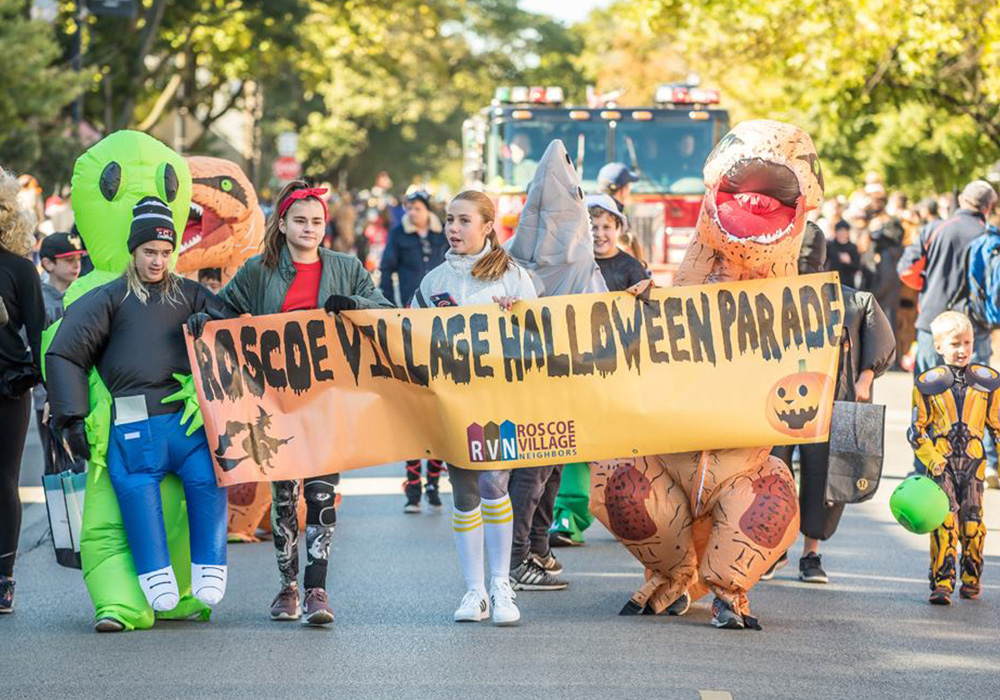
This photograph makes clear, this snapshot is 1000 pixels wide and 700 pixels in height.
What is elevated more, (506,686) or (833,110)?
(833,110)

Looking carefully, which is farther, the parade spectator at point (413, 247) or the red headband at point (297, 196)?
the parade spectator at point (413, 247)

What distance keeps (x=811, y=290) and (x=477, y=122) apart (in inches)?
537

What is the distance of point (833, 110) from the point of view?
30547 mm

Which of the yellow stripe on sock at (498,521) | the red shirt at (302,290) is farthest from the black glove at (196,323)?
the yellow stripe on sock at (498,521)

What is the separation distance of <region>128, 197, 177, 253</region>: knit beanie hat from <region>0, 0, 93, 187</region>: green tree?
13187mm

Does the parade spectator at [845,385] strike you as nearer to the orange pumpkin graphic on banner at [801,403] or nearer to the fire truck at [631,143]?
the orange pumpkin graphic on banner at [801,403]

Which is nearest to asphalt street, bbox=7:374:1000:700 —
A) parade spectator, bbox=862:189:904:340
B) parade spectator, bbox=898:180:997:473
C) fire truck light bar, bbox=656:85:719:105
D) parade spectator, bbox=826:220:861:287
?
parade spectator, bbox=898:180:997:473

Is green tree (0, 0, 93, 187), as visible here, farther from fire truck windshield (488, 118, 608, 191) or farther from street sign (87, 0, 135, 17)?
fire truck windshield (488, 118, 608, 191)

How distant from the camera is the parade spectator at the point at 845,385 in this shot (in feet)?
28.9

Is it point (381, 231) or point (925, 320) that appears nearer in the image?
point (925, 320)

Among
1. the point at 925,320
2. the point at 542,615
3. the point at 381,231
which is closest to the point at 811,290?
the point at 542,615

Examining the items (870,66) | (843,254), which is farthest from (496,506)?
(870,66)

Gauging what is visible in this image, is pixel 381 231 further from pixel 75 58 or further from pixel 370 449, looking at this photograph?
pixel 370 449

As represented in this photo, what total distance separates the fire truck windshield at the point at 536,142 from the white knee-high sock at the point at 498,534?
519 inches
